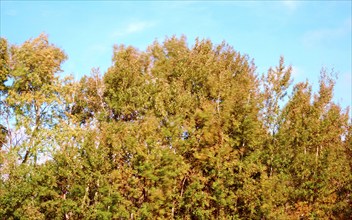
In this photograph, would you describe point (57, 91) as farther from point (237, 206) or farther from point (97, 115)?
point (237, 206)

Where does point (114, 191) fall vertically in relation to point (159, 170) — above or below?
below

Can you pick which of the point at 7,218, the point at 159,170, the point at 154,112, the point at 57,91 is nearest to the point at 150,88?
the point at 154,112

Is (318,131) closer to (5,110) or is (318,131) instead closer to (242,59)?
(242,59)

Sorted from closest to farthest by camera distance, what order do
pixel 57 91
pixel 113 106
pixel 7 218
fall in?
pixel 7 218
pixel 57 91
pixel 113 106

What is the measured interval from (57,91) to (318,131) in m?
25.7

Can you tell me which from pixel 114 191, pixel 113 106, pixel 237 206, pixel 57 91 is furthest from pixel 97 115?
pixel 237 206

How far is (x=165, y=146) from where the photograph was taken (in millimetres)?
28906

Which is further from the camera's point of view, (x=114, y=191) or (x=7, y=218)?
(x=7, y=218)

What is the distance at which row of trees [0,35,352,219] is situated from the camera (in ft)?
89.4

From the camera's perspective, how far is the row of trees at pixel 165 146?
2723 cm

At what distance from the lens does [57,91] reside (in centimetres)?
3331

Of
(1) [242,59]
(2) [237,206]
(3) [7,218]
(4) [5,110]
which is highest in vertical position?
(1) [242,59]

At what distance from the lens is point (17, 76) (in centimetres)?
3228

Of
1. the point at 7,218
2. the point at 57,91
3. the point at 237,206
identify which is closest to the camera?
the point at 7,218
